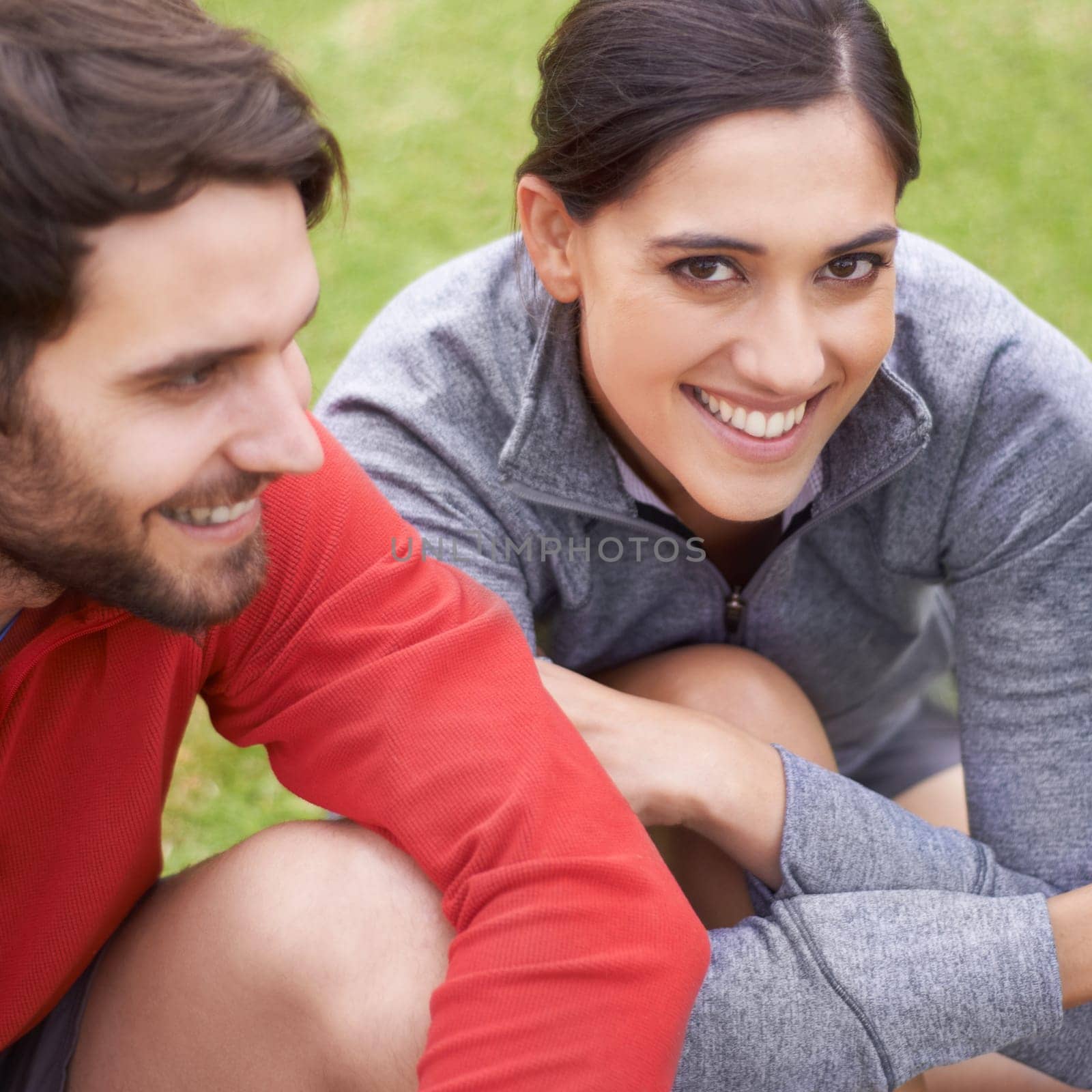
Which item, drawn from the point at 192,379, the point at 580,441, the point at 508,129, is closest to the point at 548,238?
the point at 580,441

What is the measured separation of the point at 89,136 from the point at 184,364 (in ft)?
0.82

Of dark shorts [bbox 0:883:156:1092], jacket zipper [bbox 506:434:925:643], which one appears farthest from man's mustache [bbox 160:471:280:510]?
dark shorts [bbox 0:883:156:1092]

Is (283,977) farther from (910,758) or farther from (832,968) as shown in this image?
(910,758)

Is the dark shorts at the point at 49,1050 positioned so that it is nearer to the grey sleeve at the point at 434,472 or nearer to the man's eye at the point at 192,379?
the grey sleeve at the point at 434,472

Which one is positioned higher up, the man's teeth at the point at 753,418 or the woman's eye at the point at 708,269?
the woman's eye at the point at 708,269

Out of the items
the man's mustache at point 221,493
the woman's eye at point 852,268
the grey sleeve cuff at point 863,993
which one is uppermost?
the woman's eye at point 852,268

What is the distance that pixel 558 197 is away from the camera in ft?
6.66

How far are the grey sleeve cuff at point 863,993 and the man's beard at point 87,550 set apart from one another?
2.73 ft

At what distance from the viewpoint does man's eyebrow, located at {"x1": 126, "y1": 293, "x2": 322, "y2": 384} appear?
147 cm

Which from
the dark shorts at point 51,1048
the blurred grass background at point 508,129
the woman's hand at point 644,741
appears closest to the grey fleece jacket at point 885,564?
the woman's hand at point 644,741

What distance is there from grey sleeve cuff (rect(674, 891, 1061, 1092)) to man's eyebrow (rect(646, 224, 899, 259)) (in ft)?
2.97

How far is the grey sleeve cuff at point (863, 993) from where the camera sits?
71.6 inches

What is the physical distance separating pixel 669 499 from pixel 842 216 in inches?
24.7

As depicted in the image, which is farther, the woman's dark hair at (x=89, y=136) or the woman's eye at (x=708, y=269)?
the woman's eye at (x=708, y=269)
